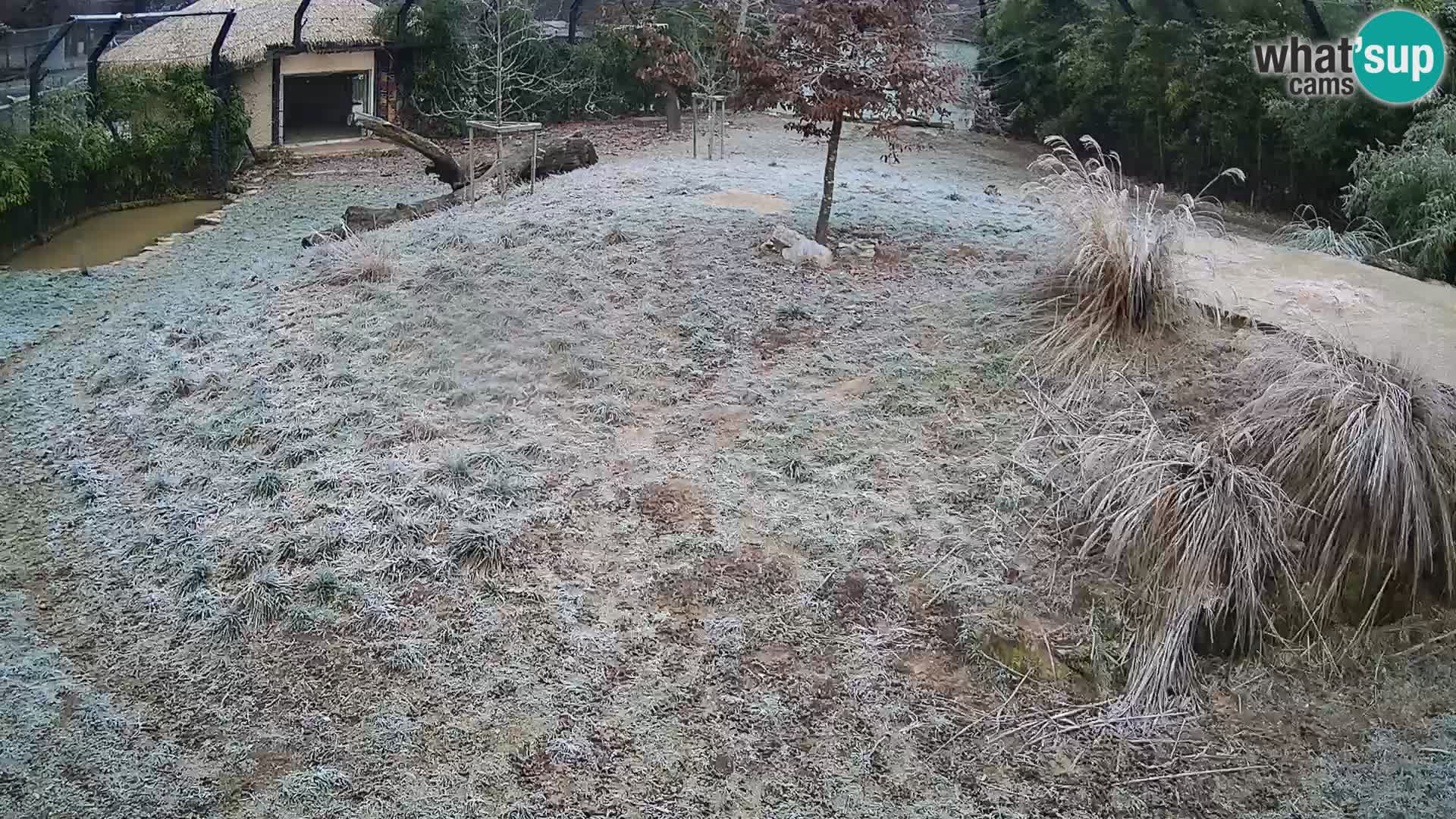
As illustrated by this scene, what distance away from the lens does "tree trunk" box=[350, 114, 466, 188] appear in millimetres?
8961

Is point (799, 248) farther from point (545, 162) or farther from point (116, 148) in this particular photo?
point (116, 148)

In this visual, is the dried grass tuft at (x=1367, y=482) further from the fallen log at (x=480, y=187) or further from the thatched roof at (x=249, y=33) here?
the thatched roof at (x=249, y=33)

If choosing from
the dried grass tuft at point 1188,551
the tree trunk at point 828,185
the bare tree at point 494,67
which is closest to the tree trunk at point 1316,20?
the tree trunk at point 828,185

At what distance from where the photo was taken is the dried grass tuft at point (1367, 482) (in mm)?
3703

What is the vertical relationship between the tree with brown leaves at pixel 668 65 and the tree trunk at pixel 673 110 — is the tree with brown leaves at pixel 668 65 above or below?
above

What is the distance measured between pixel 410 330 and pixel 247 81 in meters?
8.45

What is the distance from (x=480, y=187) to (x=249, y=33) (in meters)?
4.78

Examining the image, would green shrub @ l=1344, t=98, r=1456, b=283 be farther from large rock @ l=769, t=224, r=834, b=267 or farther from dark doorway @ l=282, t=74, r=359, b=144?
dark doorway @ l=282, t=74, r=359, b=144

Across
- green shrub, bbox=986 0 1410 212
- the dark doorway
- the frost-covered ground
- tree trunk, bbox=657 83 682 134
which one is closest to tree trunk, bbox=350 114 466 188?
the frost-covered ground

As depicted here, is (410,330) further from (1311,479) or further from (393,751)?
(1311,479)

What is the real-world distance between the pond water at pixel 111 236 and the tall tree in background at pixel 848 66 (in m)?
5.17

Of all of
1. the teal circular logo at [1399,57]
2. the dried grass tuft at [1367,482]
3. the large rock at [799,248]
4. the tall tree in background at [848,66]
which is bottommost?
the dried grass tuft at [1367,482]

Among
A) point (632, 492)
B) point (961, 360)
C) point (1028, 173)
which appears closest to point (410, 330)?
point (632, 492)

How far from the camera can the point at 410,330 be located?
5.76 metres
